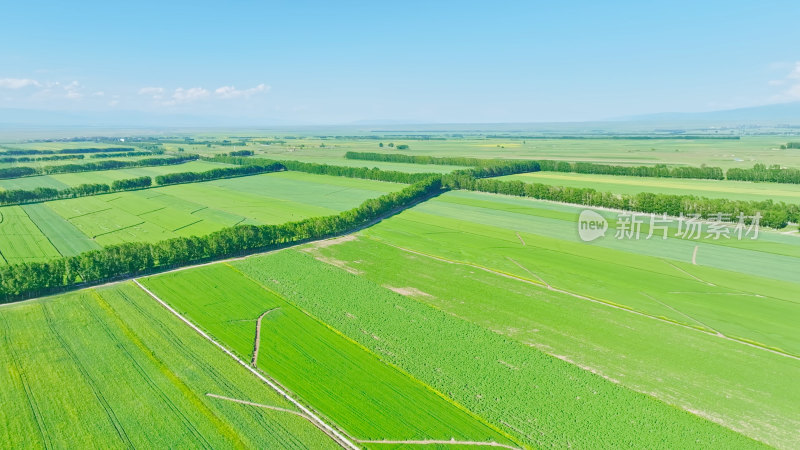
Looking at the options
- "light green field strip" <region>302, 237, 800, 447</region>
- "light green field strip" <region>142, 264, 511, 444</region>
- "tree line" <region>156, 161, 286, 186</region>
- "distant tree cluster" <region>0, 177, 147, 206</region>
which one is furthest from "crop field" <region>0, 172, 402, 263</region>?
"light green field strip" <region>302, 237, 800, 447</region>

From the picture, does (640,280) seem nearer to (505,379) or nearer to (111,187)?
(505,379)

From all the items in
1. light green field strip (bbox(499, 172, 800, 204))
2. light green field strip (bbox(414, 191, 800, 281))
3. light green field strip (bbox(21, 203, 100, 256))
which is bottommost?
light green field strip (bbox(414, 191, 800, 281))

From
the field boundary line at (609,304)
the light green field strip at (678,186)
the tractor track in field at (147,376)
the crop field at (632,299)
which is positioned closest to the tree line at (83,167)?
the tractor track in field at (147,376)

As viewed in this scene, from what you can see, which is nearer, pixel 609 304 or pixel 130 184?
pixel 609 304

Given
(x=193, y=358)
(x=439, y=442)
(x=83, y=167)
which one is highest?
(x=83, y=167)

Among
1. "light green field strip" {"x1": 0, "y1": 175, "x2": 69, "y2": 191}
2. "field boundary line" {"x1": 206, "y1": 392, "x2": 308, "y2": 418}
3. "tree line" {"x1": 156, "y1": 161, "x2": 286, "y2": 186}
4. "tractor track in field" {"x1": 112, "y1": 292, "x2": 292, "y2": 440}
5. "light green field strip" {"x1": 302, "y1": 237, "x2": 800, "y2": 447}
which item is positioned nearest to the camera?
"field boundary line" {"x1": 206, "y1": 392, "x2": 308, "y2": 418}

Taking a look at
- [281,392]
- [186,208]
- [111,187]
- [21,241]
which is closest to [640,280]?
[281,392]

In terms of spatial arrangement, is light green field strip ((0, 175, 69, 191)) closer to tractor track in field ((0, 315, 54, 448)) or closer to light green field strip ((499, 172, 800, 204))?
tractor track in field ((0, 315, 54, 448))

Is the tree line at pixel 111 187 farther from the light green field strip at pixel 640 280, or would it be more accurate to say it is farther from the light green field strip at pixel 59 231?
the light green field strip at pixel 640 280
